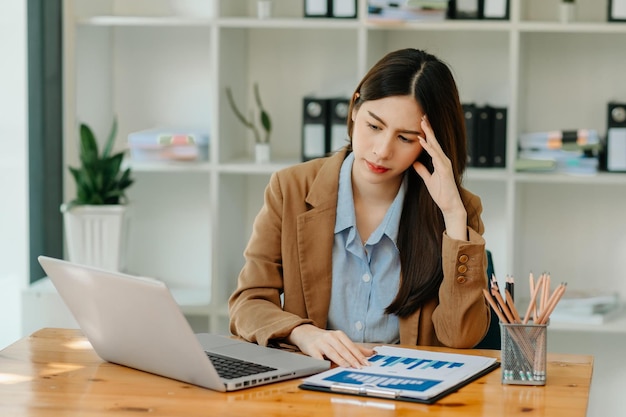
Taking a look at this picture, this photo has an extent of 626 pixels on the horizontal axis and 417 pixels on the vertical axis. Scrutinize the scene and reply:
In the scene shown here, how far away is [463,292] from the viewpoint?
6.88ft

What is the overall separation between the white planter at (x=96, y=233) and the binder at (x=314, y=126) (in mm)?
666

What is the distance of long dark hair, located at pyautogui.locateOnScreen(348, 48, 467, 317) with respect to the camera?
2.18 m

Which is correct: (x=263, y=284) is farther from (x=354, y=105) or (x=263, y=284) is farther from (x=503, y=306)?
(x=503, y=306)

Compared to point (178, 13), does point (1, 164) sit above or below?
below

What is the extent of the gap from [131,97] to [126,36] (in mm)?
229

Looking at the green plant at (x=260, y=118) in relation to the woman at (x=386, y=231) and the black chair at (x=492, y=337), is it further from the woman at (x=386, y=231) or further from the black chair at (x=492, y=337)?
the black chair at (x=492, y=337)

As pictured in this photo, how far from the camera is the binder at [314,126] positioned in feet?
11.4

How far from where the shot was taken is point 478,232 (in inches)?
88.0

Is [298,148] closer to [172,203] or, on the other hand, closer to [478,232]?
[172,203]

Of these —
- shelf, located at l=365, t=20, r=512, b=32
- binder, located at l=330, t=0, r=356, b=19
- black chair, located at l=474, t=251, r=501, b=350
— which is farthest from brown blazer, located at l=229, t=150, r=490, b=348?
binder, located at l=330, t=0, r=356, b=19

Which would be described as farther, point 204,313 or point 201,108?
point 201,108

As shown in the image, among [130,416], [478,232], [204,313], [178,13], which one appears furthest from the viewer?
[178,13]

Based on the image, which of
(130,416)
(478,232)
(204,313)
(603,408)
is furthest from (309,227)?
(603,408)

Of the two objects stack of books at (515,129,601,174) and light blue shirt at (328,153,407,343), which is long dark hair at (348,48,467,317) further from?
stack of books at (515,129,601,174)
